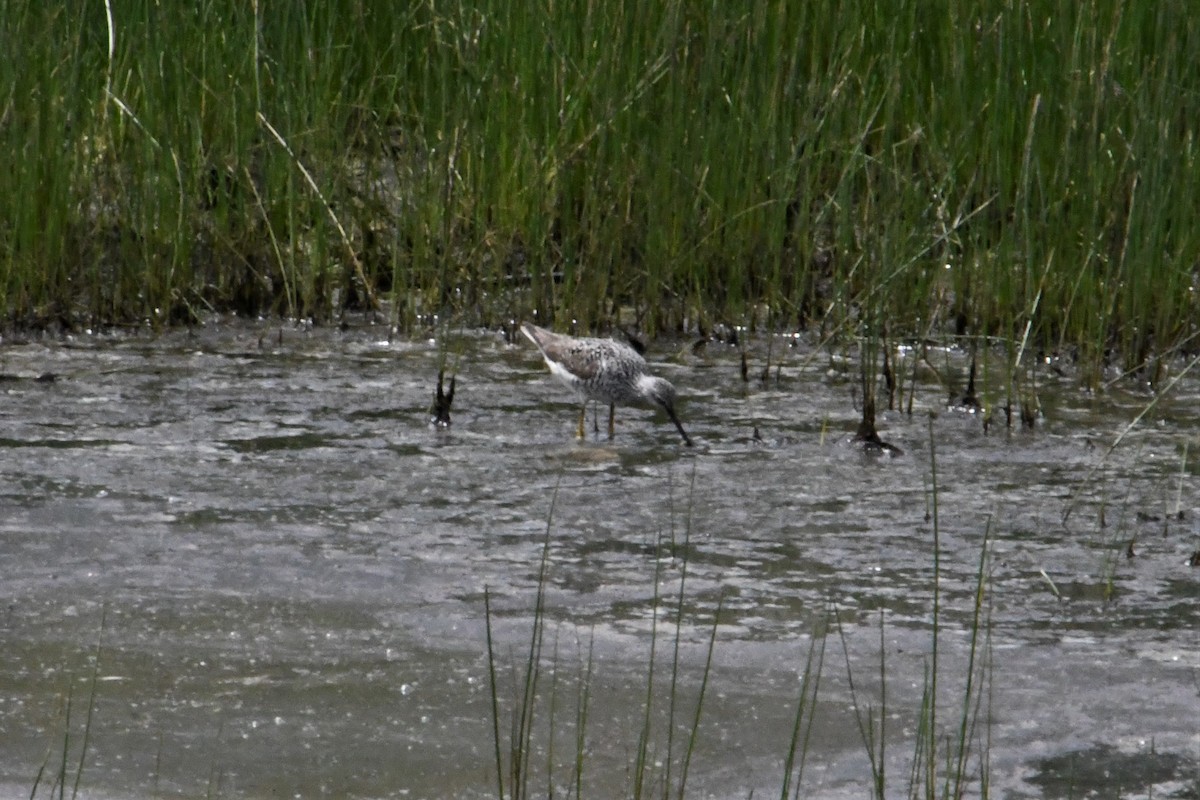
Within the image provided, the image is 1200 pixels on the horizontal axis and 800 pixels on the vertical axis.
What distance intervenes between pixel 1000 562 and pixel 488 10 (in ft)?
12.7

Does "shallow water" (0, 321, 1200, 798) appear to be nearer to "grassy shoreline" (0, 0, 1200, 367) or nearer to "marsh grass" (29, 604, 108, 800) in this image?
"marsh grass" (29, 604, 108, 800)

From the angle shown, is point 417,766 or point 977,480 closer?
point 417,766

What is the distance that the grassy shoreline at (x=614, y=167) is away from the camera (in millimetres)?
7375

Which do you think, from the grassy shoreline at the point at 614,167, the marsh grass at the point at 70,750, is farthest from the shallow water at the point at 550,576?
the grassy shoreline at the point at 614,167

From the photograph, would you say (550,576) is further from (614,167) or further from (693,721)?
(614,167)

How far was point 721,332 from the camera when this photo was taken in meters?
7.88

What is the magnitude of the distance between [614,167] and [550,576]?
320 centimetres

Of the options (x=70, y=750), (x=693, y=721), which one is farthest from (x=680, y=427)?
(x=70, y=750)

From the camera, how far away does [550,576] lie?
4863mm

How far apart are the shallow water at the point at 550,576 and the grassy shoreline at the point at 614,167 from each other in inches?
19.1

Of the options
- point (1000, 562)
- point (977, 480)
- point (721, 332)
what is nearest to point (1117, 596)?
point (1000, 562)

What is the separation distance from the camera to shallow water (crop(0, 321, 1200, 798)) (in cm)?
371

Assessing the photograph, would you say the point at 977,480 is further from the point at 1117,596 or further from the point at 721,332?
the point at 721,332

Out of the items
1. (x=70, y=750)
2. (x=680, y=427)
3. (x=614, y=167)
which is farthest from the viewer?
(x=614, y=167)
